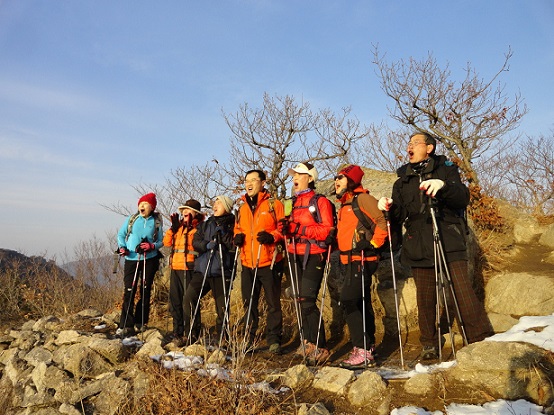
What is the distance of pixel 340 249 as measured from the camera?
17.4 feet

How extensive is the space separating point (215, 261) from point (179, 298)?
A: 1.05 meters

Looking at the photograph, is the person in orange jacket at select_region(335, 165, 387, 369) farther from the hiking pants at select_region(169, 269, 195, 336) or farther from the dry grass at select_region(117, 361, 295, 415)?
the hiking pants at select_region(169, 269, 195, 336)

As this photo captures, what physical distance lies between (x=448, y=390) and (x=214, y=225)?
4162mm

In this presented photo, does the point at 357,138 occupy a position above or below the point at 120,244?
above

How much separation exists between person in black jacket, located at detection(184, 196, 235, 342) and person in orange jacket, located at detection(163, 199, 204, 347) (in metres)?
0.19

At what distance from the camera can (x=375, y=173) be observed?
9.54 metres

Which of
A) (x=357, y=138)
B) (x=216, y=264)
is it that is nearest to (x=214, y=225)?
(x=216, y=264)

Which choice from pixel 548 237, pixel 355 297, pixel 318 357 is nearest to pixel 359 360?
pixel 318 357

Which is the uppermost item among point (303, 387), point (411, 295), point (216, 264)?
point (216, 264)

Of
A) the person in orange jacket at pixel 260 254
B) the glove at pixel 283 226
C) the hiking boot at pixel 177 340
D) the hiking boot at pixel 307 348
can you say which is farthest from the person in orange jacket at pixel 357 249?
the hiking boot at pixel 177 340

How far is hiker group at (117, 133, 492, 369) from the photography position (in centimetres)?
467

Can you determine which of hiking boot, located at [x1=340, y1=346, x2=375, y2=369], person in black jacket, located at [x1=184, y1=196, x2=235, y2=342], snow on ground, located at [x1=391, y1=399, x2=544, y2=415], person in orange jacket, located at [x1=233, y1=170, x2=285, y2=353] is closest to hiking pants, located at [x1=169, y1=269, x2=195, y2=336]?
person in black jacket, located at [x1=184, y1=196, x2=235, y2=342]

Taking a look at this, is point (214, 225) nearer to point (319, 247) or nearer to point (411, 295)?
point (319, 247)

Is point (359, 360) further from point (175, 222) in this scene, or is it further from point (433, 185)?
point (175, 222)
